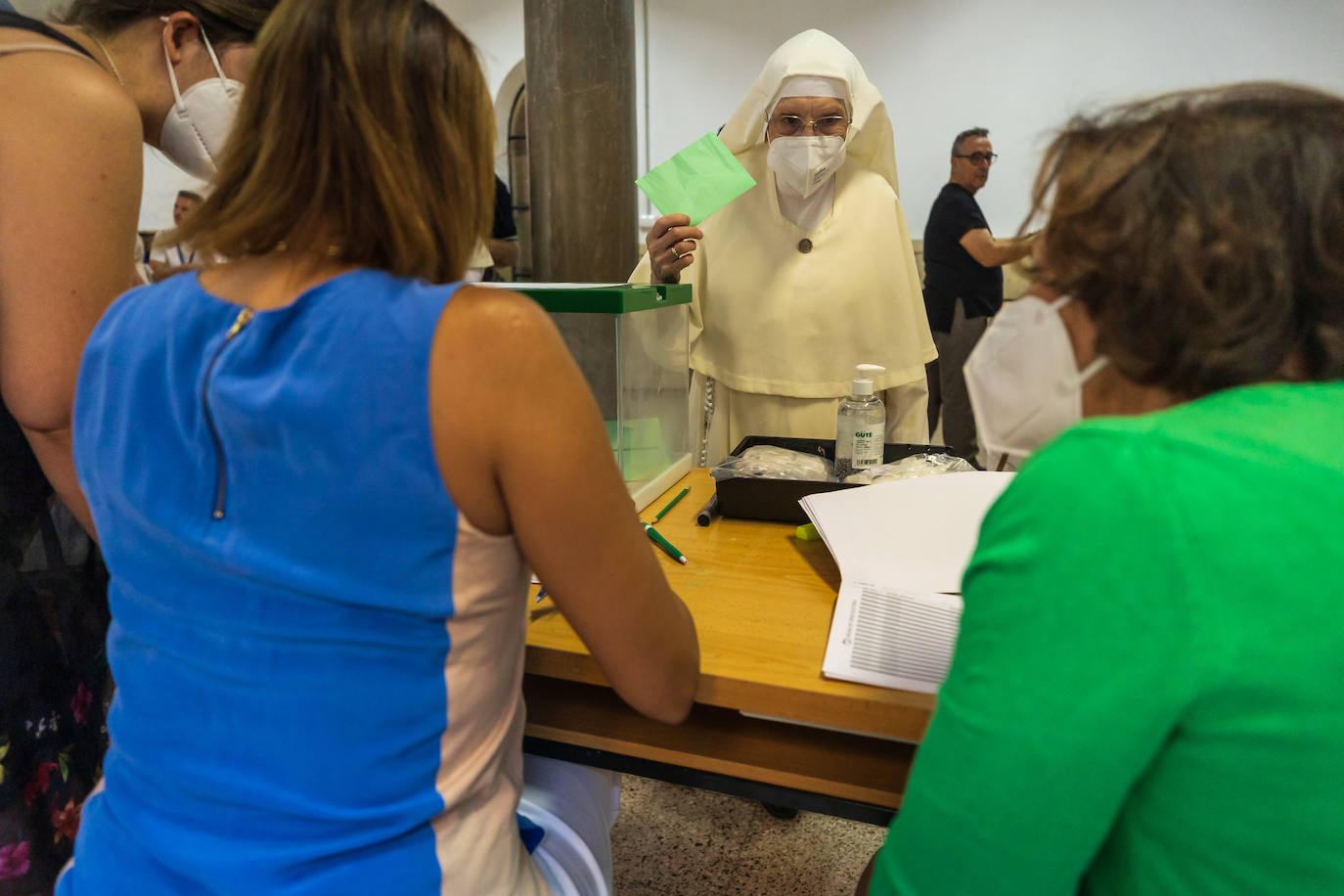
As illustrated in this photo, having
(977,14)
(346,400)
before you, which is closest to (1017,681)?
(346,400)

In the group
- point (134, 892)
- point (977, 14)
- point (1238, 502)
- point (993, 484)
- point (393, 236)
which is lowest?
point (134, 892)

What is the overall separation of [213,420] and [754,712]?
24.3 inches

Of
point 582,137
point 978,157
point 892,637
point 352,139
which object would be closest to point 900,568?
point 892,637

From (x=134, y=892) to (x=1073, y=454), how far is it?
2.92ft

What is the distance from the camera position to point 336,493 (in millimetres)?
668

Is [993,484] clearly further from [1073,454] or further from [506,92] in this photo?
[506,92]

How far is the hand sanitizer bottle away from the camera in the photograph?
4.76 ft

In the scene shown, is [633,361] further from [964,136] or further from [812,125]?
[964,136]

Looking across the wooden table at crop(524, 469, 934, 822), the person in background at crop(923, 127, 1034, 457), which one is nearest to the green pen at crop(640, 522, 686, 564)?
the wooden table at crop(524, 469, 934, 822)

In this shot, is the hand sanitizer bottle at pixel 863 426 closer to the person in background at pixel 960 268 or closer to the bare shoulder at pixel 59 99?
the bare shoulder at pixel 59 99

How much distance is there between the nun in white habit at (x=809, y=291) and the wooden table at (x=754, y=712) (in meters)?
1.13

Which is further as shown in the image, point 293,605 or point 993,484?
point 993,484

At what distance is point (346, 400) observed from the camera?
0.64 m

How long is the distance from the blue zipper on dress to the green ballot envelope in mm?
1022
